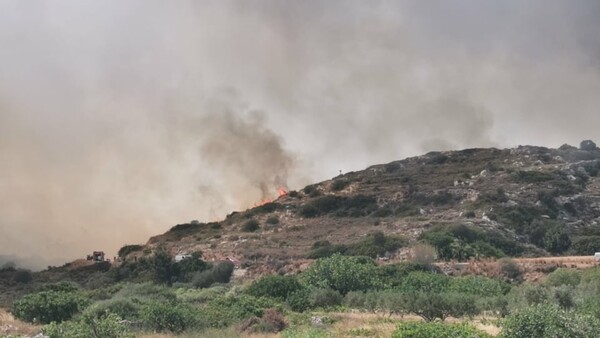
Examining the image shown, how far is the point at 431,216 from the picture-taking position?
89.1m

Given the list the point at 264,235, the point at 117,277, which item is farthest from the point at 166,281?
the point at 264,235

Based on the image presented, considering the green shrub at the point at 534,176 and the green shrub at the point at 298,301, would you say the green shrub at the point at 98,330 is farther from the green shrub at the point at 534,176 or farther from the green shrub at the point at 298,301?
the green shrub at the point at 534,176

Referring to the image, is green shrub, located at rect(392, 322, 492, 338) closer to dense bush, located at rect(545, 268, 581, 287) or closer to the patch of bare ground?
the patch of bare ground

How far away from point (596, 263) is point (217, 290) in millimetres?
35446

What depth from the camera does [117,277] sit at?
240 feet

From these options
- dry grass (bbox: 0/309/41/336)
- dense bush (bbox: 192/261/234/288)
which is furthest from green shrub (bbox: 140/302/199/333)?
dense bush (bbox: 192/261/234/288)

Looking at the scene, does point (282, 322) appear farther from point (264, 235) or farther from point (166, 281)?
point (264, 235)

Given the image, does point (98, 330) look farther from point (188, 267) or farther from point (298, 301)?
point (188, 267)

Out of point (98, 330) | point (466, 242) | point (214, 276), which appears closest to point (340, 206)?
point (466, 242)

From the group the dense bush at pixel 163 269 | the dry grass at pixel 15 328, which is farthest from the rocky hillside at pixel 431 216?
the dry grass at pixel 15 328

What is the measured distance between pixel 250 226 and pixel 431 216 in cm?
3130

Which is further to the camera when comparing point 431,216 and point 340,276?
point 431,216

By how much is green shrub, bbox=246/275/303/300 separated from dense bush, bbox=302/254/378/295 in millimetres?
2585

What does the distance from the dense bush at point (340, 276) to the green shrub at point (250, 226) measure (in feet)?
170
